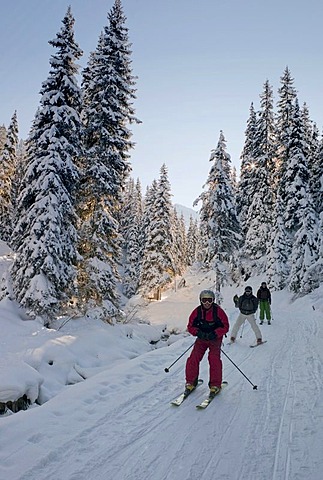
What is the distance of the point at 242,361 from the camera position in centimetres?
947

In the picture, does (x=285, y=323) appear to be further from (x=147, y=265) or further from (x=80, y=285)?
(x=147, y=265)

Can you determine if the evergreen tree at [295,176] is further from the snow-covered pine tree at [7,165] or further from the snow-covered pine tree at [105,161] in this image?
the snow-covered pine tree at [7,165]

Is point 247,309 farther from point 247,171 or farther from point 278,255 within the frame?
point 247,171

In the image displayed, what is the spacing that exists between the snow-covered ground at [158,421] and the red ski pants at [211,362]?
1.01 ft

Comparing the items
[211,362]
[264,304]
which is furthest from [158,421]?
[264,304]

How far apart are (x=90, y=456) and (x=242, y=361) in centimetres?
608

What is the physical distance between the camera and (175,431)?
4965 mm

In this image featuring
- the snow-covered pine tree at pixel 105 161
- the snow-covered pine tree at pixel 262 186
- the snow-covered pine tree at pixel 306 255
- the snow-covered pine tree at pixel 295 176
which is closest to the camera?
the snow-covered pine tree at pixel 105 161

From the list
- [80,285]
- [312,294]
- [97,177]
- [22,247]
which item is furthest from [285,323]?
[22,247]

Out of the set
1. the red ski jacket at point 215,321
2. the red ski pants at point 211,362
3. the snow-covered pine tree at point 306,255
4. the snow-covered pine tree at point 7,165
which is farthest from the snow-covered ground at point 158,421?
the snow-covered pine tree at point 7,165

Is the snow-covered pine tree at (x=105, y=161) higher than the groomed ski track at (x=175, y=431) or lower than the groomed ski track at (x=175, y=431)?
higher

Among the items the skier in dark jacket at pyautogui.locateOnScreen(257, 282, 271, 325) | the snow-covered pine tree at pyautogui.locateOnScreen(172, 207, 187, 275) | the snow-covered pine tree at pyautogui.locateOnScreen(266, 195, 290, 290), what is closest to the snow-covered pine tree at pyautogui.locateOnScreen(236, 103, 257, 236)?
the snow-covered pine tree at pyautogui.locateOnScreen(266, 195, 290, 290)

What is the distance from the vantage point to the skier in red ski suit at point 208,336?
22.0 feet

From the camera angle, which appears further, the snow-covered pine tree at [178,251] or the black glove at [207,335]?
the snow-covered pine tree at [178,251]
